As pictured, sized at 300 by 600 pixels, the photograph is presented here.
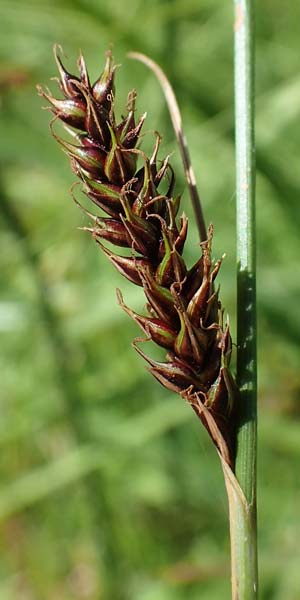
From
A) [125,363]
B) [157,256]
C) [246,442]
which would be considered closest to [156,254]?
[157,256]

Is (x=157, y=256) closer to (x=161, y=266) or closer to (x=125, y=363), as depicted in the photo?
(x=161, y=266)

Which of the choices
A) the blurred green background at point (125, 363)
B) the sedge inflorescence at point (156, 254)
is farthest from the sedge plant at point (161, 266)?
the blurred green background at point (125, 363)

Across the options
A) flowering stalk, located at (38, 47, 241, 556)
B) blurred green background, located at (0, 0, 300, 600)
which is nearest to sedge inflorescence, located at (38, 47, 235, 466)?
flowering stalk, located at (38, 47, 241, 556)

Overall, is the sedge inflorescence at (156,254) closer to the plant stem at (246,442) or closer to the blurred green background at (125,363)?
the plant stem at (246,442)

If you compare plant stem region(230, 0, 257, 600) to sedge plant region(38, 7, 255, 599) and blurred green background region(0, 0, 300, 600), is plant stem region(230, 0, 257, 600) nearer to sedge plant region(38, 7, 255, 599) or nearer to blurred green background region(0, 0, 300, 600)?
sedge plant region(38, 7, 255, 599)

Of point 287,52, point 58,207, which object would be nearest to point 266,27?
point 287,52
